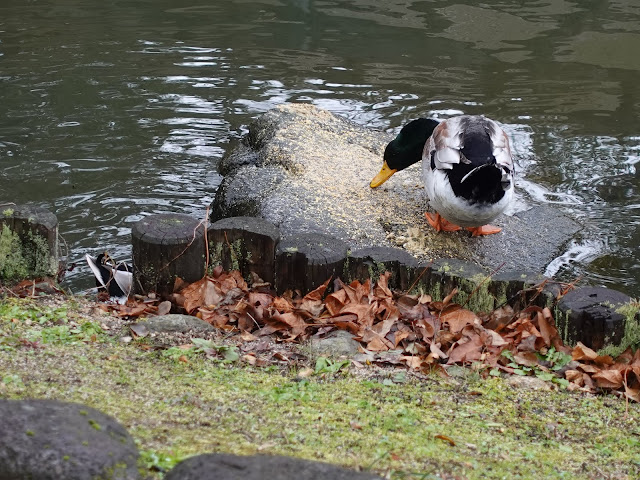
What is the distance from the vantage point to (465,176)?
5.05 meters

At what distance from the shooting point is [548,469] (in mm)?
2754

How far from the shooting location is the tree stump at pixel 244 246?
457 cm

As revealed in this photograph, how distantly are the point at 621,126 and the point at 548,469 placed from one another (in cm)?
734

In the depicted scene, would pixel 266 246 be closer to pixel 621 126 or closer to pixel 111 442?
pixel 111 442

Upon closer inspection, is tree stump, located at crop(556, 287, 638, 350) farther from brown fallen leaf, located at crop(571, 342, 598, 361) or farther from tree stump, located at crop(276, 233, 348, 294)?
tree stump, located at crop(276, 233, 348, 294)

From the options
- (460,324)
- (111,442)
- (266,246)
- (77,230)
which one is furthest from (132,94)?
(111,442)

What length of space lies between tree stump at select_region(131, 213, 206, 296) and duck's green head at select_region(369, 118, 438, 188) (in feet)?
6.88

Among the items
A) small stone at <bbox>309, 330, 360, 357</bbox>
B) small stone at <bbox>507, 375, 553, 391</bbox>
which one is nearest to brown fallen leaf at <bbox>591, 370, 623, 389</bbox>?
small stone at <bbox>507, 375, 553, 391</bbox>

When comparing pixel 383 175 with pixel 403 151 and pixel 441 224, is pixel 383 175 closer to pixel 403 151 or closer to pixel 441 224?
pixel 403 151

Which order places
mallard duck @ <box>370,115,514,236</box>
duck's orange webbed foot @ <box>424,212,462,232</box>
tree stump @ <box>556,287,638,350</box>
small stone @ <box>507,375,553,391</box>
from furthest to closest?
1. duck's orange webbed foot @ <box>424,212,462,232</box>
2. mallard duck @ <box>370,115,514,236</box>
3. tree stump @ <box>556,287,638,350</box>
4. small stone @ <box>507,375,553,391</box>

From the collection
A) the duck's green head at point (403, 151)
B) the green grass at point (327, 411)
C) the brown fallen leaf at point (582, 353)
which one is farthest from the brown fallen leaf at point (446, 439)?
the duck's green head at point (403, 151)

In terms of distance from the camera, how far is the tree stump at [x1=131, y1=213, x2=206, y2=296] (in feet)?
14.5

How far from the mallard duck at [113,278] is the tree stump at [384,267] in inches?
52.6

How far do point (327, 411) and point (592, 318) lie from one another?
1581 mm
